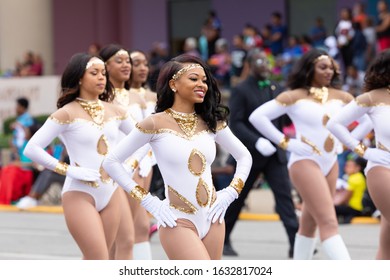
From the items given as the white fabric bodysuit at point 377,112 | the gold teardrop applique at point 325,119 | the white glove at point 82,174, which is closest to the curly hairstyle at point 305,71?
the gold teardrop applique at point 325,119

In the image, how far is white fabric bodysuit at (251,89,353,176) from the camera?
9469mm

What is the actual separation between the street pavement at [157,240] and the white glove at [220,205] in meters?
4.37

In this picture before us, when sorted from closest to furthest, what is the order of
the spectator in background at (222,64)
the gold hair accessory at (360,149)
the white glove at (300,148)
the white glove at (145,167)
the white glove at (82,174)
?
the white glove at (82,174) < the gold hair accessory at (360,149) < the white glove at (300,148) < the white glove at (145,167) < the spectator in background at (222,64)

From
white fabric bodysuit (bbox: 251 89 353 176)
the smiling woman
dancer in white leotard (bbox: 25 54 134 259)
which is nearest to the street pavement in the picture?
the smiling woman

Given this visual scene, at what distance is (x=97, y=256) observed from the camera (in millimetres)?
7500

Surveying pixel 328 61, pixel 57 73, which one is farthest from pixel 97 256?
pixel 57 73

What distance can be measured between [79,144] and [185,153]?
1.52m

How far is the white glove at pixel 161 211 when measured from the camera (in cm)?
652

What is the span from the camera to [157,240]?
1293 centimetres

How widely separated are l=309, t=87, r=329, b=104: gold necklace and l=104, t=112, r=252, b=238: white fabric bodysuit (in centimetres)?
301

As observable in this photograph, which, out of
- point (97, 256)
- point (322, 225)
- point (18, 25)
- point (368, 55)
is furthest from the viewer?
point (18, 25)

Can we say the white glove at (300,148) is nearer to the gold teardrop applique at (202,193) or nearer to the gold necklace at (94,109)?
the gold necklace at (94,109)

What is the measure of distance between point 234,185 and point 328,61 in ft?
10.2
